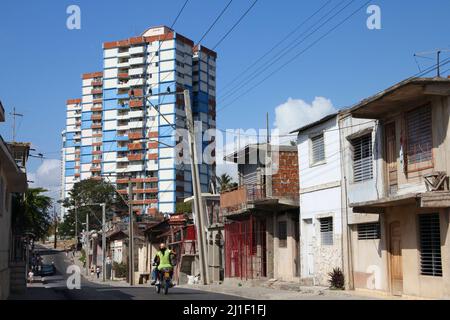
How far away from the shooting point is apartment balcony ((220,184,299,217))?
30438 mm

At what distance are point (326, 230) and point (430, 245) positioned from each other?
7185mm

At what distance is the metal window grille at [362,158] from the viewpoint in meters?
23.5

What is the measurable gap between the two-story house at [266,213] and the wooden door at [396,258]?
337 inches

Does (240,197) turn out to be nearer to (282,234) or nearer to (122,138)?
(282,234)

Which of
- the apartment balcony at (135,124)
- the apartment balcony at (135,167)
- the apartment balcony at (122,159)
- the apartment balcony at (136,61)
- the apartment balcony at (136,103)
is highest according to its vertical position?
the apartment balcony at (136,61)

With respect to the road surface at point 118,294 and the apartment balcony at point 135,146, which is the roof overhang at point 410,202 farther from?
the apartment balcony at point 135,146

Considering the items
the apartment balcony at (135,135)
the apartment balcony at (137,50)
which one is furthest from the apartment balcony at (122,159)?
→ the apartment balcony at (137,50)

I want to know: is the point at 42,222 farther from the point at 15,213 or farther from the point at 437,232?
the point at 437,232

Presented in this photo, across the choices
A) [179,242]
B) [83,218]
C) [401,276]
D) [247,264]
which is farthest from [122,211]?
[401,276]

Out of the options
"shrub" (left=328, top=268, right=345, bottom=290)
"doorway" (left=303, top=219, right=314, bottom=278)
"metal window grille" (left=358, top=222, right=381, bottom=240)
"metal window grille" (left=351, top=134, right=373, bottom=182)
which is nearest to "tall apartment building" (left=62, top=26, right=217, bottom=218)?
"doorway" (left=303, top=219, right=314, bottom=278)

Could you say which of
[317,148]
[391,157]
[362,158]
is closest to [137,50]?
[317,148]

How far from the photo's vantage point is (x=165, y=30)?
12000cm

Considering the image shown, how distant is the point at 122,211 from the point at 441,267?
3118 inches

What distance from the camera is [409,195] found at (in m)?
19.0
